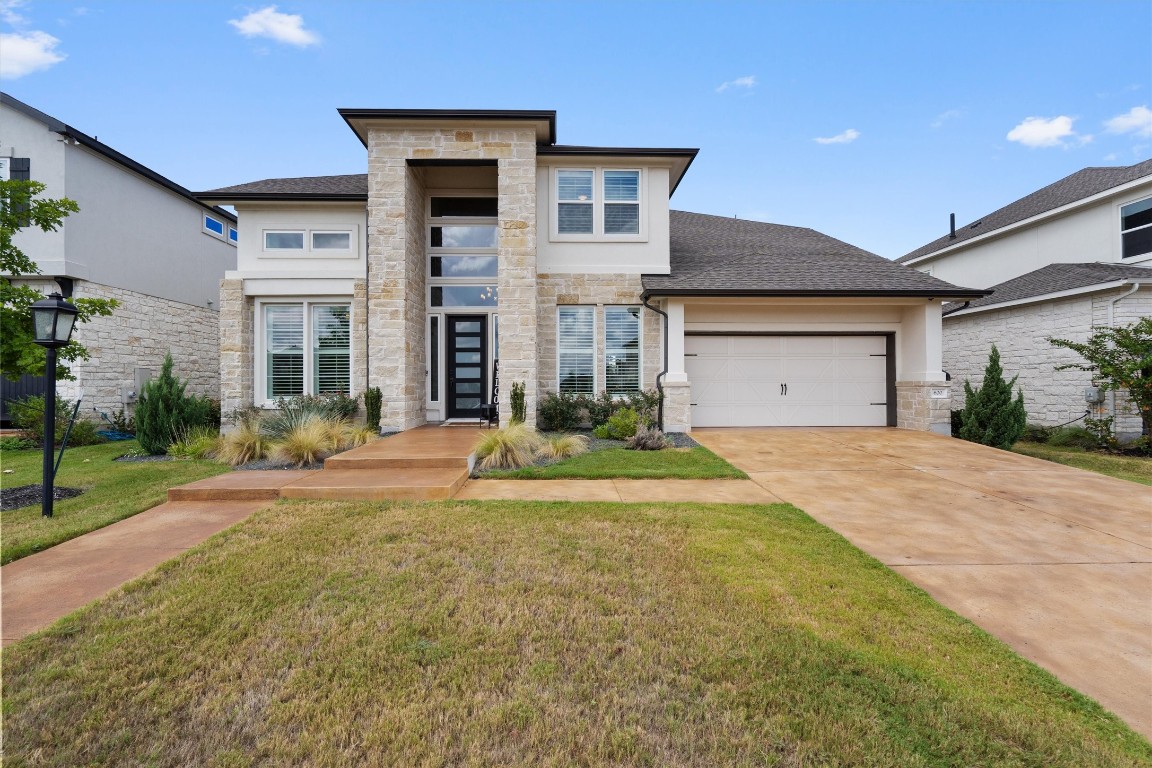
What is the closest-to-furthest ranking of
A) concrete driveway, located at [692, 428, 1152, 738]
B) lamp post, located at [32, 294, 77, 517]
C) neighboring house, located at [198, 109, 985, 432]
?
concrete driveway, located at [692, 428, 1152, 738] < lamp post, located at [32, 294, 77, 517] < neighboring house, located at [198, 109, 985, 432]

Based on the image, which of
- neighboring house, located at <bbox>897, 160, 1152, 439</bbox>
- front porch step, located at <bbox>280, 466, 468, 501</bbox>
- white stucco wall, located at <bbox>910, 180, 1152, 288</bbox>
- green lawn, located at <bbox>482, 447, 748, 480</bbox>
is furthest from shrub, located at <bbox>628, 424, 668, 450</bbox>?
white stucco wall, located at <bbox>910, 180, 1152, 288</bbox>

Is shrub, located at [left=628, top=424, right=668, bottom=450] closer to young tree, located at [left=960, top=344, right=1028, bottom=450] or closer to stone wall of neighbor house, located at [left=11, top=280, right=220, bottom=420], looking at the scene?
young tree, located at [left=960, top=344, right=1028, bottom=450]

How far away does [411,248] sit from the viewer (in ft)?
31.8

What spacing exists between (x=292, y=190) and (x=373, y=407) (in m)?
5.28

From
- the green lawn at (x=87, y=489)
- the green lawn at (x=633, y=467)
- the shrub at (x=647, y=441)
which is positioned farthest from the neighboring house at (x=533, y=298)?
the green lawn at (x=87, y=489)

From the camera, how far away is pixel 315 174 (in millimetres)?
12680

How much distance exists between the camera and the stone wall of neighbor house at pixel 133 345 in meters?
10.4

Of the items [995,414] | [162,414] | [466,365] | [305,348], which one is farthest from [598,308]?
[162,414]

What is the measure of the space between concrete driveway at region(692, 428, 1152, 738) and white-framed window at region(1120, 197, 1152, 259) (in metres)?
8.18

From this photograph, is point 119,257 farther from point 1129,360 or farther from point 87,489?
point 1129,360

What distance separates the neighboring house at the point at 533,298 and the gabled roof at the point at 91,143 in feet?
9.53

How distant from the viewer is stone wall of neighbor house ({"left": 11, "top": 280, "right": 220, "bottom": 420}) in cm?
1038

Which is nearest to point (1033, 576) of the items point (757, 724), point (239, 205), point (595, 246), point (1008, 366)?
point (757, 724)

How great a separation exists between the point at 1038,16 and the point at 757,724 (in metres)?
16.2
